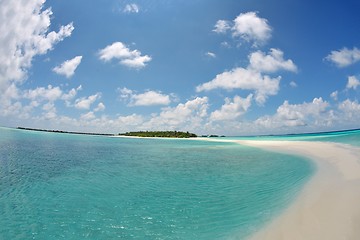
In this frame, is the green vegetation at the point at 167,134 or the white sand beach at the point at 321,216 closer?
the white sand beach at the point at 321,216

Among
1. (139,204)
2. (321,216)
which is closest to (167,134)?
(139,204)

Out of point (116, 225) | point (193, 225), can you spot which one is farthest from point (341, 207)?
point (116, 225)

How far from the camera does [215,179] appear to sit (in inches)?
500

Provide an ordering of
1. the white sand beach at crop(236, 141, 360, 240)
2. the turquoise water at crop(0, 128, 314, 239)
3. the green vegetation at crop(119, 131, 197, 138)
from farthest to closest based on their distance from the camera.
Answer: the green vegetation at crop(119, 131, 197, 138) < the turquoise water at crop(0, 128, 314, 239) < the white sand beach at crop(236, 141, 360, 240)

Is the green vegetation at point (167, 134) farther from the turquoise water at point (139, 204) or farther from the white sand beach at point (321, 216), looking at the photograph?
the white sand beach at point (321, 216)

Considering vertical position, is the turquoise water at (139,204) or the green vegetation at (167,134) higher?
the green vegetation at (167,134)

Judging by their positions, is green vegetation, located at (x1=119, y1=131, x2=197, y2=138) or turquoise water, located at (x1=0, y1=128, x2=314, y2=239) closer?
turquoise water, located at (x1=0, y1=128, x2=314, y2=239)

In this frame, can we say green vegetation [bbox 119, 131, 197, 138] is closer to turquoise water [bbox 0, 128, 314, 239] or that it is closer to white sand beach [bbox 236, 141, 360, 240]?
turquoise water [bbox 0, 128, 314, 239]

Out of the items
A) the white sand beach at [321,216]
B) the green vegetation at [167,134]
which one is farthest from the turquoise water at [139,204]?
the green vegetation at [167,134]

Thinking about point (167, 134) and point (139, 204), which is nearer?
point (139, 204)

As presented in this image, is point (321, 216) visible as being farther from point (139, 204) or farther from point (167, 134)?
point (167, 134)

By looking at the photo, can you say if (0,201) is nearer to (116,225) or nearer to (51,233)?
(51,233)

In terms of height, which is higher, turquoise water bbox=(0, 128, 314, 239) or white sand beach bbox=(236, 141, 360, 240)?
white sand beach bbox=(236, 141, 360, 240)

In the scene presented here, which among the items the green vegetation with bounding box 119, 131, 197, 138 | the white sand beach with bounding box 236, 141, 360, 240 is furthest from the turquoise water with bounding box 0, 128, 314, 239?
the green vegetation with bounding box 119, 131, 197, 138
